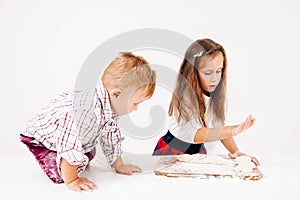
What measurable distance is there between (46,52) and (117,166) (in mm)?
1255

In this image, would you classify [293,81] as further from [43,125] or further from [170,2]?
[43,125]

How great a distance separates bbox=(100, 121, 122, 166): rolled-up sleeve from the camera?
1606 mm

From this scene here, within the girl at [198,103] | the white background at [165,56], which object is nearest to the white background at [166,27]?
the white background at [165,56]

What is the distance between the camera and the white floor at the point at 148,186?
138 cm

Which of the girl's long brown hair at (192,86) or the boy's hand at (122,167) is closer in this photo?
the boy's hand at (122,167)

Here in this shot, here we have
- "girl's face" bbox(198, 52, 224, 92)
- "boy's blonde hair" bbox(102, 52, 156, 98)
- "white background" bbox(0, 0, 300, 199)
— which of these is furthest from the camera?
"white background" bbox(0, 0, 300, 199)

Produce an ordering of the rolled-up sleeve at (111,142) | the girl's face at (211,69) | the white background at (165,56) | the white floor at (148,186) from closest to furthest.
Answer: the white floor at (148,186), the rolled-up sleeve at (111,142), the girl's face at (211,69), the white background at (165,56)

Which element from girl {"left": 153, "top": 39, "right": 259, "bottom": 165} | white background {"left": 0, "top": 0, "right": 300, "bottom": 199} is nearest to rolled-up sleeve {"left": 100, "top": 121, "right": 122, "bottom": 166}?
girl {"left": 153, "top": 39, "right": 259, "bottom": 165}

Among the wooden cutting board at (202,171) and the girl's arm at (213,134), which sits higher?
the girl's arm at (213,134)

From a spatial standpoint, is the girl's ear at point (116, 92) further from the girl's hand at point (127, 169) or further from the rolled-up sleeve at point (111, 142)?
the girl's hand at point (127, 169)

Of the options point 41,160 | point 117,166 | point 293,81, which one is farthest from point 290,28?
point 41,160

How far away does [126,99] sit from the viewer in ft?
5.03

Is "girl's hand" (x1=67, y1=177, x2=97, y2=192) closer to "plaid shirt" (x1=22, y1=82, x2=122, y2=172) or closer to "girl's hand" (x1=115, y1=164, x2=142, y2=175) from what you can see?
"plaid shirt" (x1=22, y1=82, x2=122, y2=172)

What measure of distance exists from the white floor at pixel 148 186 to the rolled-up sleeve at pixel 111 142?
0.05 m
